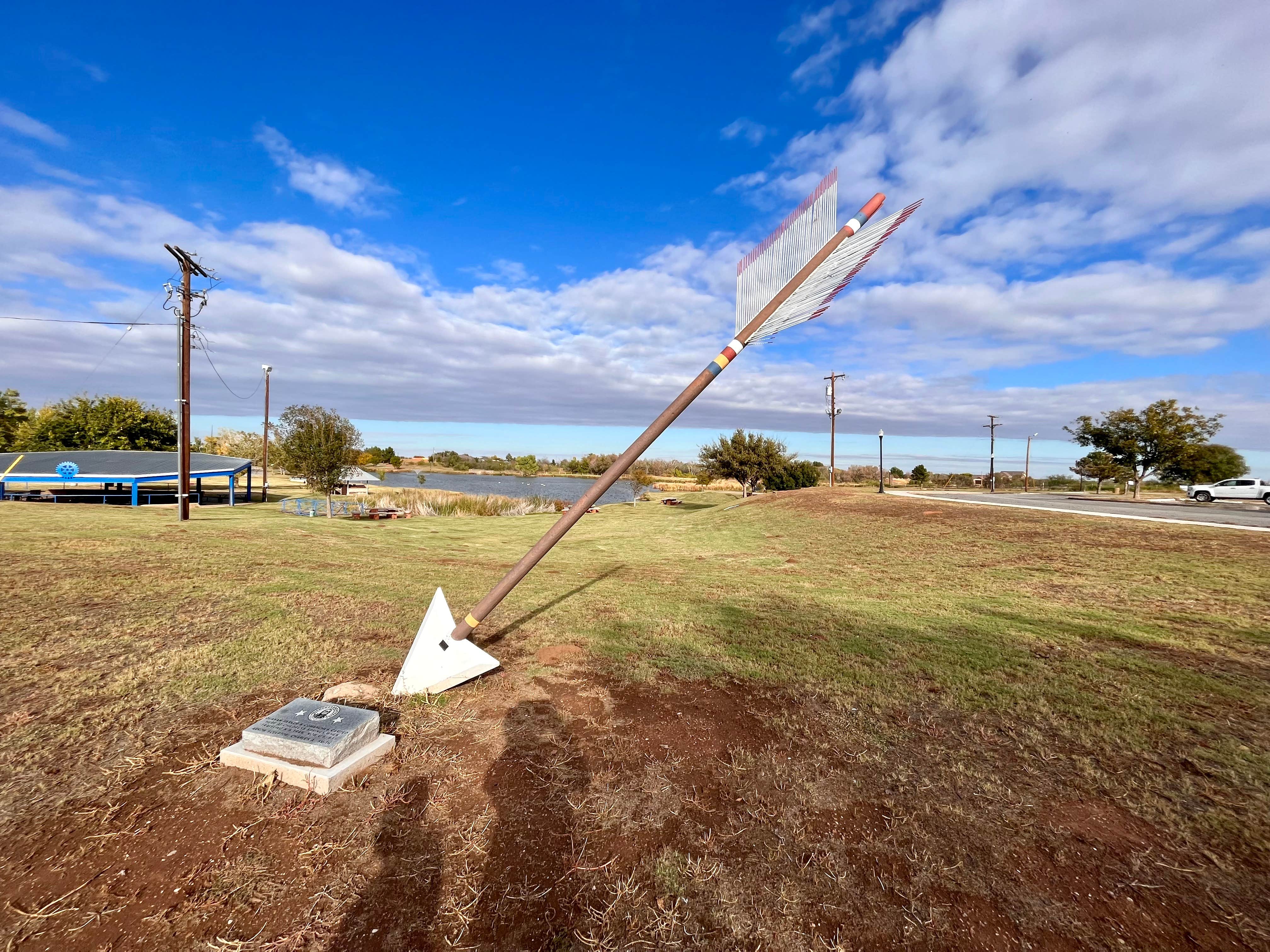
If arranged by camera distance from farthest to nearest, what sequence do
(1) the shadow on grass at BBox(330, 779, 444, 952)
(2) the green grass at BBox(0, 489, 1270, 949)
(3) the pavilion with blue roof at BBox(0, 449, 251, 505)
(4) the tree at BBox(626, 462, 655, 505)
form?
(4) the tree at BBox(626, 462, 655, 505)
(3) the pavilion with blue roof at BBox(0, 449, 251, 505)
(2) the green grass at BBox(0, 489, 1270, 949)
(1) the shadow on grass at BBox(330, 779, 444, 952)

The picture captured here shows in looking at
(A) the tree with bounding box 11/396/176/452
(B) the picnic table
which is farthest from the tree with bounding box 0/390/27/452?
(B) the picnic table

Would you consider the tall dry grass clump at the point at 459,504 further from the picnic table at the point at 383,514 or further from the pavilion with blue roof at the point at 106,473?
the pavilion with blue roof at the point at 106,473

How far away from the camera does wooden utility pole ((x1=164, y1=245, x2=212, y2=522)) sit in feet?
57.2

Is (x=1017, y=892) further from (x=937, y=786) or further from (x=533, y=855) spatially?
(x=533, y=855)

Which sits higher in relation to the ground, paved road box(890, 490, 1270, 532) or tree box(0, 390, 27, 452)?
tree box(0, 390, 27, 452)

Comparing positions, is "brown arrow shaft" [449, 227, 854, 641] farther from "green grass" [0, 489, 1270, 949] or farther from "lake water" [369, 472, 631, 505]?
"lake water" [369, 472, 631, 505]

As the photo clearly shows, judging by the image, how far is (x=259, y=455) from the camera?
59.2 meters

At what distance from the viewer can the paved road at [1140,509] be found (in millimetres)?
14852

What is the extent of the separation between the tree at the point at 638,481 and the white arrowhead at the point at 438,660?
3362 centimetres

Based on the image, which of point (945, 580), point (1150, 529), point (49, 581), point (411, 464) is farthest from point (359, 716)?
point (411, 464)

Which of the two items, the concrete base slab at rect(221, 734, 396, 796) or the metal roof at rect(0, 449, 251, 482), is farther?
the metal roof at rect(0, 449, 251, 482)

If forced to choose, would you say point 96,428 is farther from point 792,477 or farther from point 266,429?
point 792,477

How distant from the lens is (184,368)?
58.1 feet

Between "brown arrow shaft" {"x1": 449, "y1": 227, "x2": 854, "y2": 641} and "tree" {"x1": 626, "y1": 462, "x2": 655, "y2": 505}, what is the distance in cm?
3363
